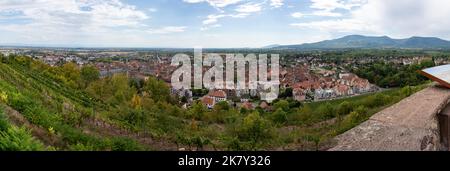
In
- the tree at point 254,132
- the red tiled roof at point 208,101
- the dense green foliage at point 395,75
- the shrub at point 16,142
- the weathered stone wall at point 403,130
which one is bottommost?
the red tiled roof at point 208,101

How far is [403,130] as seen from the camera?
6.68 metres

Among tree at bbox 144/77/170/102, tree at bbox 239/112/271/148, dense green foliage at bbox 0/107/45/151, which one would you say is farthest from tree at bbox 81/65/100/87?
dense green foliage at bbox 0/107/45/151

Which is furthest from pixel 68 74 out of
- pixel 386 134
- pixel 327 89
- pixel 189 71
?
pixel 327 89

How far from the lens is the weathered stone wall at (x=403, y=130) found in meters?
6.08

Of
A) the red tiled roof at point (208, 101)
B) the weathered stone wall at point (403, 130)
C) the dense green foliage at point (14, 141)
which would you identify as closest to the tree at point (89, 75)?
the red tiled roof at point (208, 101)

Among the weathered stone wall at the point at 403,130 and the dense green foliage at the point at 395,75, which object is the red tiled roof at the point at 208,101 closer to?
the dense green foliage at the point at 395,75

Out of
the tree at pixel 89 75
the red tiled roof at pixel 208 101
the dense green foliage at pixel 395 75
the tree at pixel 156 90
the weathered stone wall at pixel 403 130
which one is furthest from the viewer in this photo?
the dense green foliage at pixel 395 75

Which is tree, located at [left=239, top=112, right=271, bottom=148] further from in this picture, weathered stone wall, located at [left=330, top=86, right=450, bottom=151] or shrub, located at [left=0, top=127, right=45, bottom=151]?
shrub, located at [left=0, top=127, right=45, bottom=151]

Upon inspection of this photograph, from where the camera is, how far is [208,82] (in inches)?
2051

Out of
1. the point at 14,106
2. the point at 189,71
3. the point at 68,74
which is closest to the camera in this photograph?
the point at 14,106

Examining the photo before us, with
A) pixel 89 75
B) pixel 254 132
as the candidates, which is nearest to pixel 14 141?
pixel 254 132

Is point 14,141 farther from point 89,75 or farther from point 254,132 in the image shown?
point 89,75
